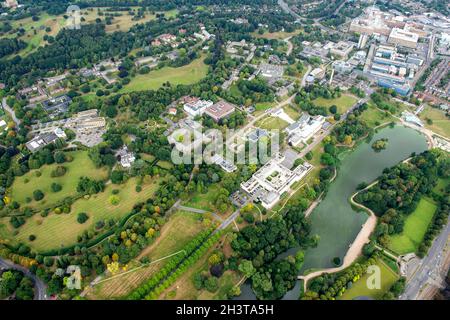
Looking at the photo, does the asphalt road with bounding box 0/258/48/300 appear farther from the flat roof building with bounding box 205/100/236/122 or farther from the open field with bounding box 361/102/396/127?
the open field with bounding box 361/102/396/127

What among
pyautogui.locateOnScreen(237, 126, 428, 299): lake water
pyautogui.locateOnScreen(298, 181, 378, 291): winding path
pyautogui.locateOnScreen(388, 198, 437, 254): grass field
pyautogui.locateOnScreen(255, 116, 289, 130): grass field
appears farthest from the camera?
pyautogui.locateOnScreen(255, 116, 289, 130): grass field

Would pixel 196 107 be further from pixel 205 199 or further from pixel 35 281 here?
pixel 35 281

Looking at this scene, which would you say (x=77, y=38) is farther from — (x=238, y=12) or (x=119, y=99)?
(x=238, y=12)

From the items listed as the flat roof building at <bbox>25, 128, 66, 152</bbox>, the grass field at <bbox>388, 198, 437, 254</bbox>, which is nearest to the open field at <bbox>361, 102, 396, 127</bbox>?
the grass field at <bbox>388, 198, 437, 254</bbox>

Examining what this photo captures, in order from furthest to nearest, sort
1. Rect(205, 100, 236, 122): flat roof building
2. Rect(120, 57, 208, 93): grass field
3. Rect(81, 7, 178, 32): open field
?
Rect(81, 7, 178, 32): open field < Rect(120, 57, 208, 93): grass field < Rect(205, 100, 236, 122): flat roof building

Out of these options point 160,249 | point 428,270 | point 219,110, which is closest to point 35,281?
point 160,249

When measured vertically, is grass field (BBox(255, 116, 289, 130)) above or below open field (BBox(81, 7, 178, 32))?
below
